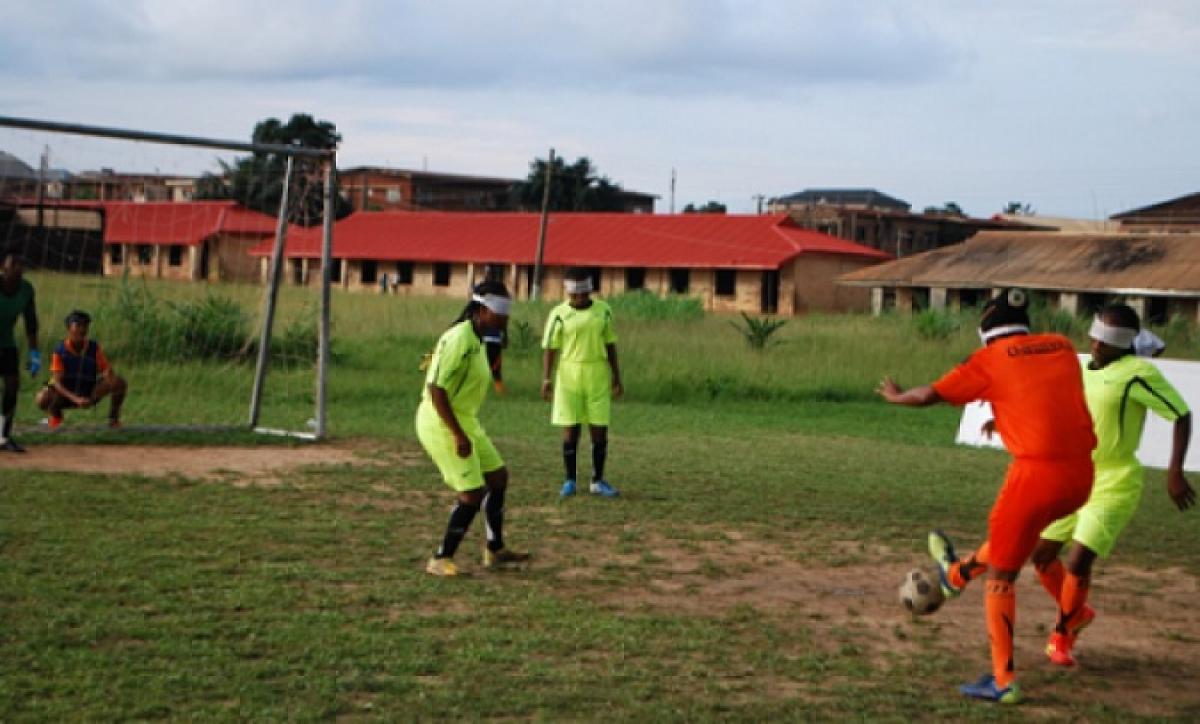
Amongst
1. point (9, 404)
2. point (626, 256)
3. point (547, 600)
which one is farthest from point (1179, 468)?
point (626, 256)

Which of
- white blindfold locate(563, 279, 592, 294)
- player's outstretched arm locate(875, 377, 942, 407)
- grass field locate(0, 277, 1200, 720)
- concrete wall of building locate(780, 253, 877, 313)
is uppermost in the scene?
concrete wall of building locate(780, 253, 877, 313)

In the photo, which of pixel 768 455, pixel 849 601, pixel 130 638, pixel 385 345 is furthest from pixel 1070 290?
pixel 130 638

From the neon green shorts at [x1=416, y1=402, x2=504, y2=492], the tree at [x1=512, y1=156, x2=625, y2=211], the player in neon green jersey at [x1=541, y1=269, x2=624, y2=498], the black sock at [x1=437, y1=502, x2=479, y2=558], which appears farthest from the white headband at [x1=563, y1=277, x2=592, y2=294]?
the tree at [x1=512, y1=156, x2=625, y2=211]

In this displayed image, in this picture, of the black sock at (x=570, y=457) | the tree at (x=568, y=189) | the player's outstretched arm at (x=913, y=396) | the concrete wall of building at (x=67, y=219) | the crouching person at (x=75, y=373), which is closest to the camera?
the player's outstretched arm at (x=913, y=396)

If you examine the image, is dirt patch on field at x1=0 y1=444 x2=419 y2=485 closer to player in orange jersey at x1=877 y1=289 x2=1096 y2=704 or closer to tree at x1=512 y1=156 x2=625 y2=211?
player in orange jersey at x1=877 y1=289 x2=1096 y2=704

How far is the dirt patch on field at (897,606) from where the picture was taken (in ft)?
22.5

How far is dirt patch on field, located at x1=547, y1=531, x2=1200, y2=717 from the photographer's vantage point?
686 cm

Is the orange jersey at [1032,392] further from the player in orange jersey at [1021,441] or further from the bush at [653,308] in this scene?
the bush at [653,308]

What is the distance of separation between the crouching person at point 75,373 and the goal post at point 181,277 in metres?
0.69

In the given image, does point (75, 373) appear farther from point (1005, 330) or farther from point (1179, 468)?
point (1179, 468)

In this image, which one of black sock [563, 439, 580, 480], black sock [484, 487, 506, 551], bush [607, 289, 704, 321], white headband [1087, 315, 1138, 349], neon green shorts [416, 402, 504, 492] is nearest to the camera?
white headband [1087, 315, 1138, 349]

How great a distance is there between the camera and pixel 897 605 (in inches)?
329

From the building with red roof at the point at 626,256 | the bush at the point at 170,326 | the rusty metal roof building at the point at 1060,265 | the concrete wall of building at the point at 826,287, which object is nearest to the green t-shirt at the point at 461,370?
the bush at the point at 170,326

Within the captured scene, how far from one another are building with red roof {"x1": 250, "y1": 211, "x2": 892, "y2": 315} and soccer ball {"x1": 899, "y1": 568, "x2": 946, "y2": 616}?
43.3 meters
